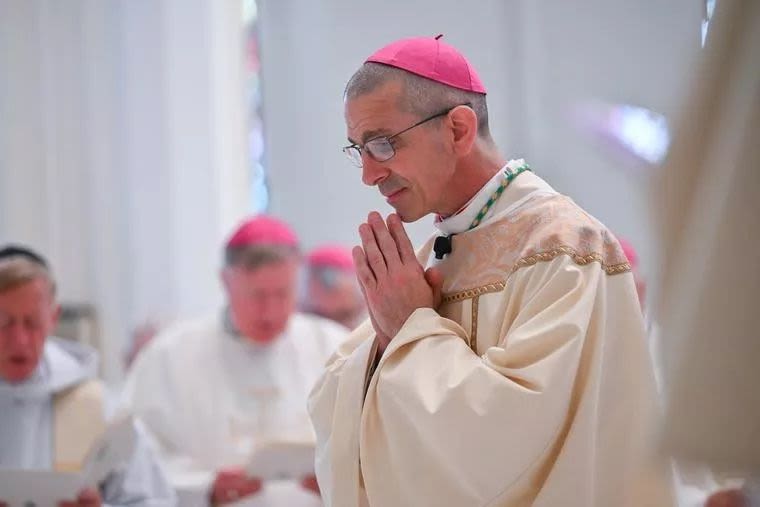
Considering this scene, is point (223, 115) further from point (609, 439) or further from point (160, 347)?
point (609, 439)

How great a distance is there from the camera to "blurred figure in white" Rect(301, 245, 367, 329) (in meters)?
6.44

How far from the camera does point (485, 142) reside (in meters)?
2.88

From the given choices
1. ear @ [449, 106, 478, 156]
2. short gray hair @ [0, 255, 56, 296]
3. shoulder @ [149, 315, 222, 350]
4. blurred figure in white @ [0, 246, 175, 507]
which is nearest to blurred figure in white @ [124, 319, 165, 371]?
shoulder @ [149, 315, 222, 350]

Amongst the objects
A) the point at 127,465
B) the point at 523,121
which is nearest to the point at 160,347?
the point at 127,465

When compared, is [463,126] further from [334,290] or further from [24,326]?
[334,290]

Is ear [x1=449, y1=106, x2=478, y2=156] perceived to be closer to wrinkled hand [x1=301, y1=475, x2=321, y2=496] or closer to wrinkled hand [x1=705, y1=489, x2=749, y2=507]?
wrinkled hand [x1=705, y1=489, x2=749, y2=507]

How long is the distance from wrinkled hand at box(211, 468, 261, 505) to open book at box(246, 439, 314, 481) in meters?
0.07

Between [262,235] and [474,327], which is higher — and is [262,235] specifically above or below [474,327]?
below

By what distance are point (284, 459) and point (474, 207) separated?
2127 millimetres

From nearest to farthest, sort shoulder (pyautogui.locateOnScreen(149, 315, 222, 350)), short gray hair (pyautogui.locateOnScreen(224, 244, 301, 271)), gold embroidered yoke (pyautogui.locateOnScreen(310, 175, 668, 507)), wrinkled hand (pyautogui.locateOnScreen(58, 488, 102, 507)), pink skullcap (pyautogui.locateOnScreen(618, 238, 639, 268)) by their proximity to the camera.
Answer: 1. gold embroidered yoke (pyautogui.locateOnScreen(310, 175, 668, 507))
2. wrinkled hand (pyautogui.locateOnScreen(58, 488, 102, 507))
3. pink skullcap (pyautogui.locateOnScreen(618, 238, 639, 268))
4. short gray hair (pyautogui.locateOnScreen(224, 244, 301, 271))
5. shoulder (pyautogui.locateOnScreen(149, 315, 222, 350))

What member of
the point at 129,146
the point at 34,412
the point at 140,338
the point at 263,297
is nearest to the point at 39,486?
the point at 34,412

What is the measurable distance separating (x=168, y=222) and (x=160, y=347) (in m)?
2.98

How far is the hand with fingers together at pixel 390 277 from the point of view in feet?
9.09

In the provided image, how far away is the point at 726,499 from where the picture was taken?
106 inches
